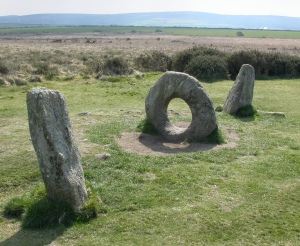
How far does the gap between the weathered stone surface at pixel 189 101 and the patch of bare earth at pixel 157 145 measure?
0.43 m

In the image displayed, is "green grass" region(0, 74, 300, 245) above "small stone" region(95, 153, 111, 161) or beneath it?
beneath

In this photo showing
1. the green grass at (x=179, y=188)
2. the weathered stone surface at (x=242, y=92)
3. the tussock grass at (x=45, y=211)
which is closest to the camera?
the green grass at (x=179, y=188)

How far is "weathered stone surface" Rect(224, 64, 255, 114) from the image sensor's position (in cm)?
2470

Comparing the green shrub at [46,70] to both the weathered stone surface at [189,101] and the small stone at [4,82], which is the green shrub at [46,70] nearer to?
the small stone at [4,82]

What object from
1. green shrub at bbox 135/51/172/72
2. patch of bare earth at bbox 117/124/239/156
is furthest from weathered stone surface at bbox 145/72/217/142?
green shrub at bbox 135/51/172/72

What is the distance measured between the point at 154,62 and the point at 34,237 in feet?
121

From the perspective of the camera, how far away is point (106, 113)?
80.6 ft

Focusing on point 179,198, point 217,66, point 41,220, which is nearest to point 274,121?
point 179,198

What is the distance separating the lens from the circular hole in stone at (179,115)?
72.7 ft

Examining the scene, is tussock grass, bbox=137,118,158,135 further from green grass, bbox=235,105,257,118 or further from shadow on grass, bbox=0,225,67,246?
shadow on grass, bbox=0,225,67,246

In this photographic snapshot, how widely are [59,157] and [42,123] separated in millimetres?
936

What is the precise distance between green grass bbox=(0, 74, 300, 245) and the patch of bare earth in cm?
42

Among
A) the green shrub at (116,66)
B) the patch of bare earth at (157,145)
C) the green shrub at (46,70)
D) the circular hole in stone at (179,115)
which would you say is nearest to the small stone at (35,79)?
the green shrub at (46,70)

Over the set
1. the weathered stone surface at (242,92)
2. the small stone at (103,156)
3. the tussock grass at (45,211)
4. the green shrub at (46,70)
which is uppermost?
the weathered stone surface at (242,92)
